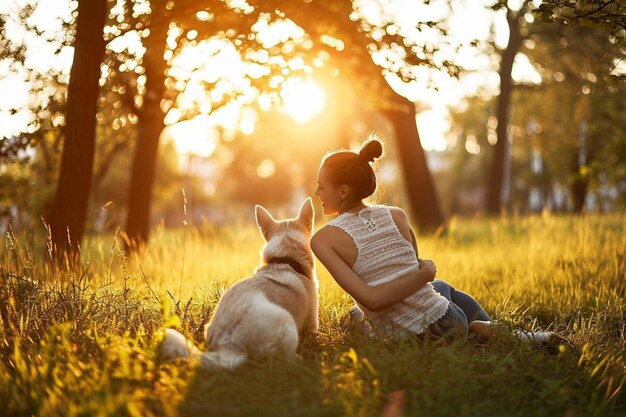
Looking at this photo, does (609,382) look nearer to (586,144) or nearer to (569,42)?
(569,42)

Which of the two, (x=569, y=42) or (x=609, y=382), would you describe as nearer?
(x=609, y=382)

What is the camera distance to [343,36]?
8188 millimetres

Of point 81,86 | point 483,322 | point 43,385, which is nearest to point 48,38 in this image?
point 81,86

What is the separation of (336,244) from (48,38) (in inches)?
187

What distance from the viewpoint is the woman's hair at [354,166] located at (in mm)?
4543

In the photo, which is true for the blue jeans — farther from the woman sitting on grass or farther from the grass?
the grass

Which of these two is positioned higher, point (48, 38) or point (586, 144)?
point (48, 38)

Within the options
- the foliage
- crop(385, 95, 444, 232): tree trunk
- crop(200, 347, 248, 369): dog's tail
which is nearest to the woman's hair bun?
crop(200, 347, 248, 369): dog's tail

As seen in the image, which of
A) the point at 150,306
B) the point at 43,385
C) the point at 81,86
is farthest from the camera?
the point at 81,86

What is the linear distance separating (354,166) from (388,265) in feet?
2.51

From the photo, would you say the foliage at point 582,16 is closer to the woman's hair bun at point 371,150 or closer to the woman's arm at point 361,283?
the woman's hair bun at point 371,150

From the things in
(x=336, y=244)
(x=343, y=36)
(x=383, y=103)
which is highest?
(x=343, y=36)

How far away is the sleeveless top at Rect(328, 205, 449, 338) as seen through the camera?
15.2 ft

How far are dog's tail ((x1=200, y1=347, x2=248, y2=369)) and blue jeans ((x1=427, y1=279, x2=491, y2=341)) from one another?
148 centimetres
